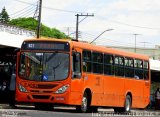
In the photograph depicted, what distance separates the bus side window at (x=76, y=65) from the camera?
2383cm

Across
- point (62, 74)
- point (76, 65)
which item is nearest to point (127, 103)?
point (76, 65)

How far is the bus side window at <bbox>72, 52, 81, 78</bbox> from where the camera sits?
23.8 m


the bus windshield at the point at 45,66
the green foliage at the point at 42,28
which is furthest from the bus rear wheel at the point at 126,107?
the green foliage at the point at 42,28

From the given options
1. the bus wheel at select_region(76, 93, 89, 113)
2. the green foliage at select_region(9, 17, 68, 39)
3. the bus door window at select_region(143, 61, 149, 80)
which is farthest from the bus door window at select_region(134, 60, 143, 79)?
the green foliage at select_region(9, 17, 68, 39)

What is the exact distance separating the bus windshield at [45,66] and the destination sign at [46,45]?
0.24 meters

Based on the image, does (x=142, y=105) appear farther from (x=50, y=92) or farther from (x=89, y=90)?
(x=50, y=92)

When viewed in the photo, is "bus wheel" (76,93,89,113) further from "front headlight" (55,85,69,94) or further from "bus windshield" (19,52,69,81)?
"bus windshield" (19,52,69,81)

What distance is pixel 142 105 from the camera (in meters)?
31.9

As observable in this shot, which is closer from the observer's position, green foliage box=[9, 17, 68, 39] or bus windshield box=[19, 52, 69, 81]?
bus windshield box=[19, 52, 69, 81]

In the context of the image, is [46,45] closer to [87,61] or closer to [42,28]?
[87,61]

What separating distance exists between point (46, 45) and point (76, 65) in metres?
1.51

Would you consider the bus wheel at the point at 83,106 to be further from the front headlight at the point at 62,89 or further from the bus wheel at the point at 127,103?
the bus wheel at the point at 127,103

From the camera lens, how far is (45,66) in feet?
77.4

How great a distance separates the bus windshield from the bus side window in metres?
0.38
